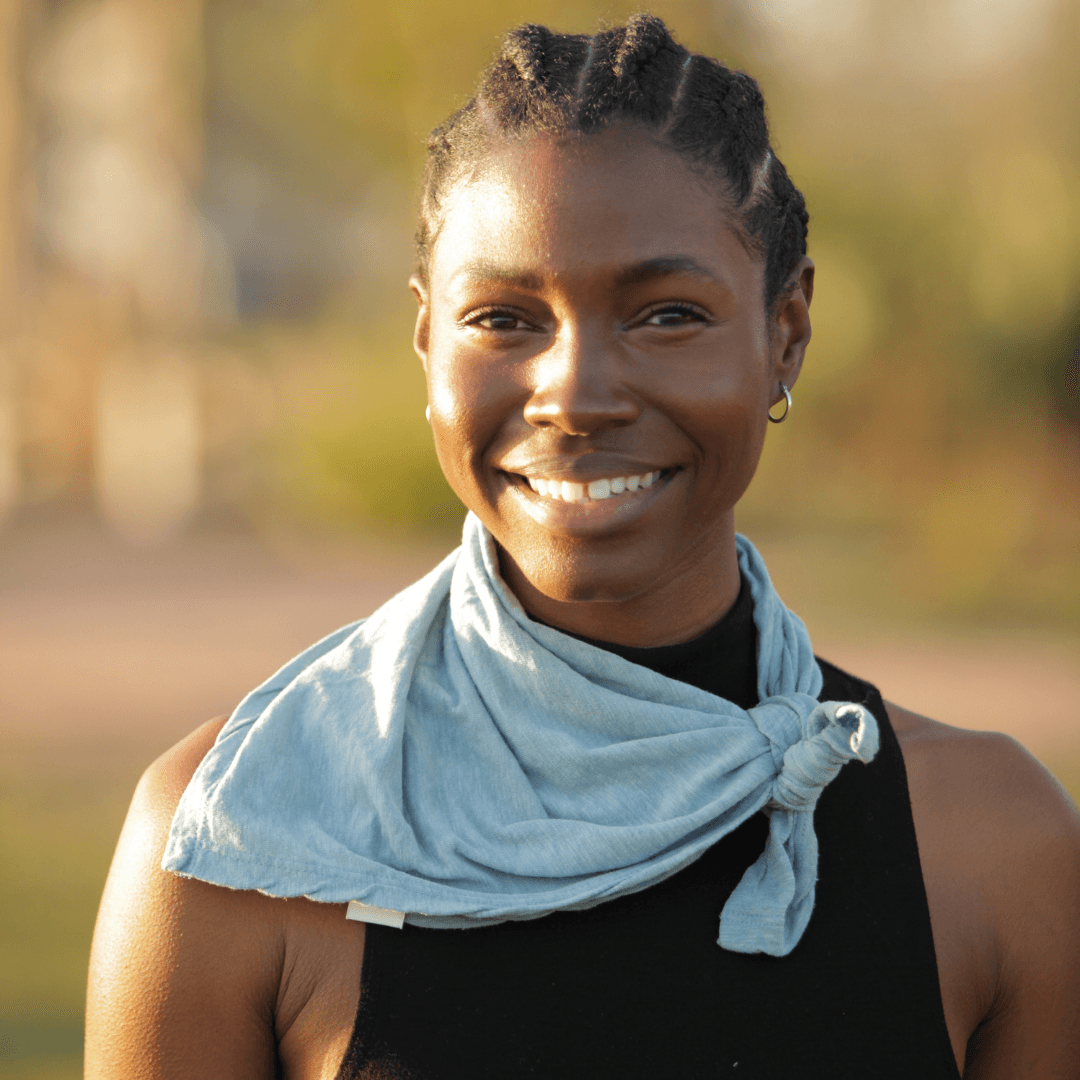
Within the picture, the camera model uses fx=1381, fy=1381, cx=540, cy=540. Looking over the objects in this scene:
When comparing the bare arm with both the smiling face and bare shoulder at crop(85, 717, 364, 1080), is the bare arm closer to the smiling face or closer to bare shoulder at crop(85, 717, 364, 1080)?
bare shoulder at crop(85, 717, 364, 1080)

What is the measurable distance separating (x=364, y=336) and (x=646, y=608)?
13728mm

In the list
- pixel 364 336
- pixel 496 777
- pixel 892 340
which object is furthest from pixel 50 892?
pixel 892 340

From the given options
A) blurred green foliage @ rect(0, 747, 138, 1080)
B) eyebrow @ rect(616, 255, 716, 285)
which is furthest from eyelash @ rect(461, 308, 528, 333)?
blurred green foliage @ rect(0, 747, 138, 1080)

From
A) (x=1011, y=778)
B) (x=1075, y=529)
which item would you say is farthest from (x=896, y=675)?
(x=1011, y=778)

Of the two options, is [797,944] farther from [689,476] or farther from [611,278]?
[611,278]

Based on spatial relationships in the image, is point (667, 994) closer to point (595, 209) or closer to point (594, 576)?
point (594, 576)

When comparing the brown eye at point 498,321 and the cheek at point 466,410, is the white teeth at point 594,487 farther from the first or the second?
the brown eye at point 498,321

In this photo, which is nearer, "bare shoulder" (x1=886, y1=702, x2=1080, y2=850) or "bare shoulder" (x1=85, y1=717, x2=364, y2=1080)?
"bare shoulder" (x1=85, y1=717, x2=364, y2=1080)

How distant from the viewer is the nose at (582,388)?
1.56 m

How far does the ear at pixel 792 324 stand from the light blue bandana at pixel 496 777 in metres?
0.40

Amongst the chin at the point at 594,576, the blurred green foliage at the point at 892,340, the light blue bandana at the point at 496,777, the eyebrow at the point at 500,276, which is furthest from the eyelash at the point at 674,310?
the blurred green foliage at the point at 892,340

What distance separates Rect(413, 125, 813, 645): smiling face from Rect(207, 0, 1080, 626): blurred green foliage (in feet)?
34.5

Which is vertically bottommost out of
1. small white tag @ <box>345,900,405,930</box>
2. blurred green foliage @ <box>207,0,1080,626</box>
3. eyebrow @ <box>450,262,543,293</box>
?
small white tag @ <box>345,900,405,930</box>

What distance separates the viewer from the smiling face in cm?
156
